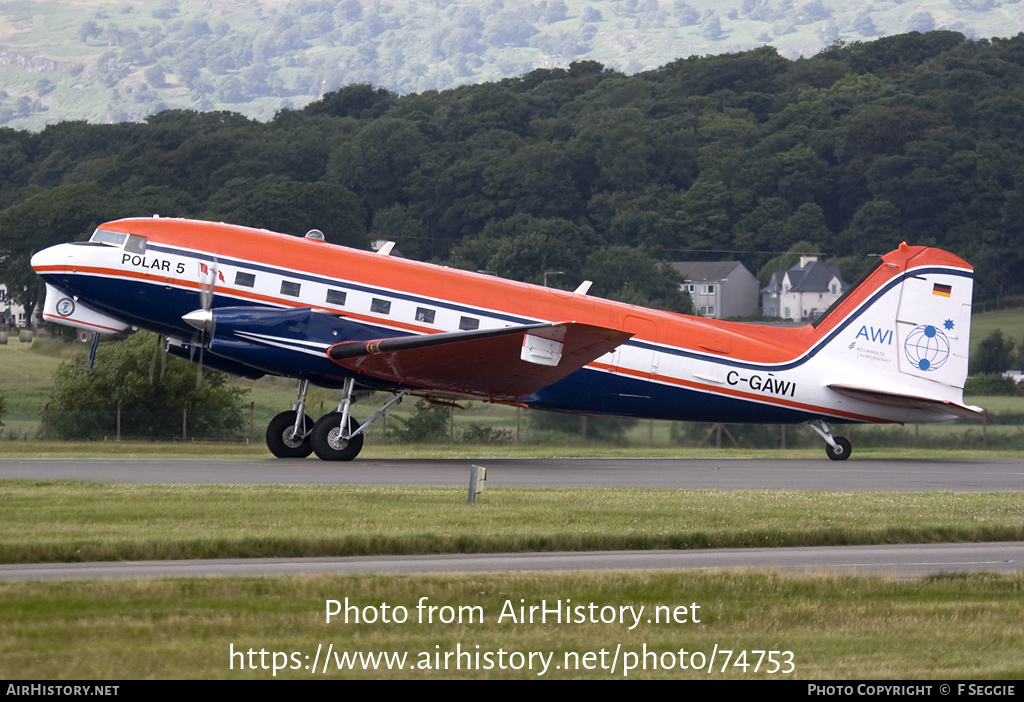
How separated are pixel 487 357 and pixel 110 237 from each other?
905 centimetres

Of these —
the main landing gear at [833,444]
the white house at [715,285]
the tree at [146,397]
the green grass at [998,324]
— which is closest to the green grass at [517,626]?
the main landing gear at [833,444]

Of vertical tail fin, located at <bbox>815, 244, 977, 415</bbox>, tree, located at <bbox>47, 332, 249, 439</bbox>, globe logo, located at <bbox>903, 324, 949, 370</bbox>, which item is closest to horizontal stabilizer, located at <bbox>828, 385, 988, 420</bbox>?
vertical tail fin, located at <bbox>815, 244, 977, 415</bbox>

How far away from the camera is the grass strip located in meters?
15.1

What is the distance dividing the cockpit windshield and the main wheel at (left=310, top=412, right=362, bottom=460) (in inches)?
221

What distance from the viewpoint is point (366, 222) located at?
131 meters

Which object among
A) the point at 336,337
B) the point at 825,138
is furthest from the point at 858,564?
the point at 825,138

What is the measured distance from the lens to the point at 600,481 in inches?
949

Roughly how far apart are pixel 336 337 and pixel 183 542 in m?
12.9

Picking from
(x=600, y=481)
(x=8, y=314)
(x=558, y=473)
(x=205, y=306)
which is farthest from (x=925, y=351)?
(x=8, y=314)

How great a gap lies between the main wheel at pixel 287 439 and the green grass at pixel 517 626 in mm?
16250

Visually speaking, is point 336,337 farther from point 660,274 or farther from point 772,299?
point 772,299

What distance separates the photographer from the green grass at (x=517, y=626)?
30.5ft

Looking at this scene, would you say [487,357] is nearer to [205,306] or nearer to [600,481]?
[600,481]
